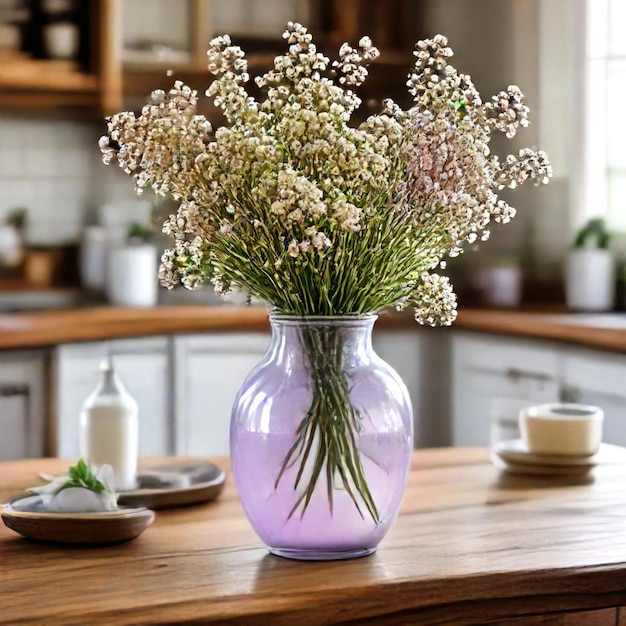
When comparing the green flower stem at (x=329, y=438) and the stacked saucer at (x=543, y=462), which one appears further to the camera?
the stacked saucer at (x=543, y=462)

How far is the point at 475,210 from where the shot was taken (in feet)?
4.12

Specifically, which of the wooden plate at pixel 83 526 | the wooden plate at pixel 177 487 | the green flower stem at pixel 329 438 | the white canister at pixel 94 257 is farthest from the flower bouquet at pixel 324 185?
the white canister at pixel 94 257

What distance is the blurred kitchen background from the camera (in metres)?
3.90

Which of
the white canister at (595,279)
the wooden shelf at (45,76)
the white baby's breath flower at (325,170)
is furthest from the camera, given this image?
the wooden shelf at (45,76)

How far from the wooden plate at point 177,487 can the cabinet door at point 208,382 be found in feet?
6.66

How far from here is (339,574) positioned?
1.20m

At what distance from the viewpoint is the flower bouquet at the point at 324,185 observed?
121 centimetres

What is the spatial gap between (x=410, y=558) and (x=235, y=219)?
1.36ft

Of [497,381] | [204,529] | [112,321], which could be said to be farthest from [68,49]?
[204,529]

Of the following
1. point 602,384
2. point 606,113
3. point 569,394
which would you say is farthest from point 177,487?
point 606,113

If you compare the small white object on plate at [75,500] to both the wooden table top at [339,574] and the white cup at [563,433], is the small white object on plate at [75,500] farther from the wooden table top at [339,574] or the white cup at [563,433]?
the white cup at [563,433]

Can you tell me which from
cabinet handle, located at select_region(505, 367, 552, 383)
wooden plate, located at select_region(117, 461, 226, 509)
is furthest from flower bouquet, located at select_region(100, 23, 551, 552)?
cabinet handle, located at select_region(505, 367, 552, 383)

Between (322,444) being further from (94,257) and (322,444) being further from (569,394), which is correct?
(94,257)

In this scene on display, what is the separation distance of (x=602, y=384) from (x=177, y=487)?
1861 mm
